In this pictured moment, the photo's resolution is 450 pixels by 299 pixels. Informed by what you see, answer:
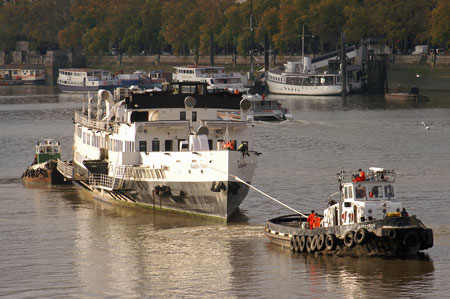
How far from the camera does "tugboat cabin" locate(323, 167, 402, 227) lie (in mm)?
43750

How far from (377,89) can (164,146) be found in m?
109

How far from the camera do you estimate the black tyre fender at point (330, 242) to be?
44.1 meters

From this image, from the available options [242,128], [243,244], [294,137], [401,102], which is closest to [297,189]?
[242,128]

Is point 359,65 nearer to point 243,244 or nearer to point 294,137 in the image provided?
point 294,137

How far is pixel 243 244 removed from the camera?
4922 centimetres

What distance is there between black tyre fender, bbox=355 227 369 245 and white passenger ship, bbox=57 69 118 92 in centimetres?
14927

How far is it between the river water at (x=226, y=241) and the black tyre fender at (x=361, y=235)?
1.15 meters

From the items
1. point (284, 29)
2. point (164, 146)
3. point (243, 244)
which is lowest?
point (243, 244)

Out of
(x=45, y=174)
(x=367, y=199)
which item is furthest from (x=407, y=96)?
(x=367, y=199)

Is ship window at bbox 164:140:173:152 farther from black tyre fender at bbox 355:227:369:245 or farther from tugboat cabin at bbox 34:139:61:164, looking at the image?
tugboat cabin at bbox 34:139:61:164

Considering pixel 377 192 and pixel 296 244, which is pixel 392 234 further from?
pixel 296 244

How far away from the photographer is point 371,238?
141 ft

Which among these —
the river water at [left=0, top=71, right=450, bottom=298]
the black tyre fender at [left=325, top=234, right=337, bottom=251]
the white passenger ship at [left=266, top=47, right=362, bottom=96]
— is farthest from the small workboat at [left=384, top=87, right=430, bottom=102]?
the black tyre fender at [left=325, top=234, right=337, bottom=251]

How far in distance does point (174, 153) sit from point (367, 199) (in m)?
14.1
